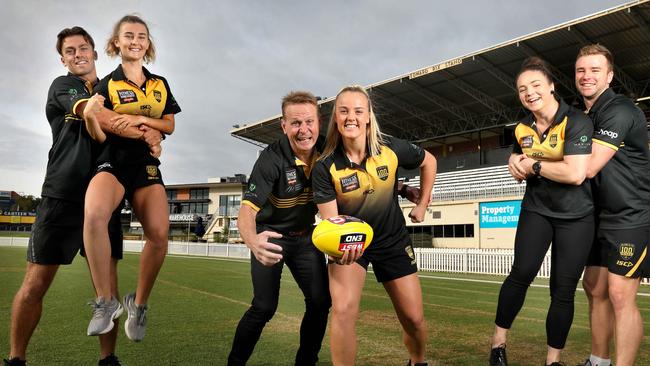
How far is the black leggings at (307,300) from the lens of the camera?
4.02 meters

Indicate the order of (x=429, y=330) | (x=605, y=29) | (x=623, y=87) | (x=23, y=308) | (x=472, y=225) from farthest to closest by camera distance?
1. (x=472, y=225)
2. (x=623, y=87)
3. (x=605, y=29)
4. (x=429, y=330)
5. (x=23, y=308)

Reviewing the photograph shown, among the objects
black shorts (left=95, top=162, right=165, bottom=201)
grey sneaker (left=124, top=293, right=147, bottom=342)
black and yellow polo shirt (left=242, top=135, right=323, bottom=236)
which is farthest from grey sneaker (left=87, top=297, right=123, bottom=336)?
black and yellow polo shirt (left=242, top=135, right=323, bottom=236)

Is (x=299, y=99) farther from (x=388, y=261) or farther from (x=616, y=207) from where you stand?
(x=616, y=207)

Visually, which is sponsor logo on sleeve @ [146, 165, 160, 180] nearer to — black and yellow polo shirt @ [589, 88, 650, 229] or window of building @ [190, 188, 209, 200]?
black and yellow polo shirt @ [589, 88, 650, 229]

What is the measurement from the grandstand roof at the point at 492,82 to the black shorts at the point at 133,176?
49.9 ft

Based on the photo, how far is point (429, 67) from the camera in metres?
31.3

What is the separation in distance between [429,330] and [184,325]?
3.17m

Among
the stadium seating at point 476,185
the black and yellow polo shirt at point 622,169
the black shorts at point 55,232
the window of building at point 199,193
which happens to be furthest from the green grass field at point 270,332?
the window of building at point 199,193

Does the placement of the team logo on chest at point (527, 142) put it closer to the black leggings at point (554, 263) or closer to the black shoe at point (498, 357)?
the black leggings at point (554, 263)

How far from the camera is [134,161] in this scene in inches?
154

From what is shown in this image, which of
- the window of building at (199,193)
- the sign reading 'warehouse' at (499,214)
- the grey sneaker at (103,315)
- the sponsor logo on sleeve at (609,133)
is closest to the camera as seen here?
the grey sneaker at (103,315)

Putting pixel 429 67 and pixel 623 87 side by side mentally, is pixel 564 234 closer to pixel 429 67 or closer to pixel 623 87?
pixel 429 67

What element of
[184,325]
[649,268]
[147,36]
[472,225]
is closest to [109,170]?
[147,36]

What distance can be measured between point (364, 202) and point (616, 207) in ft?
6.55
